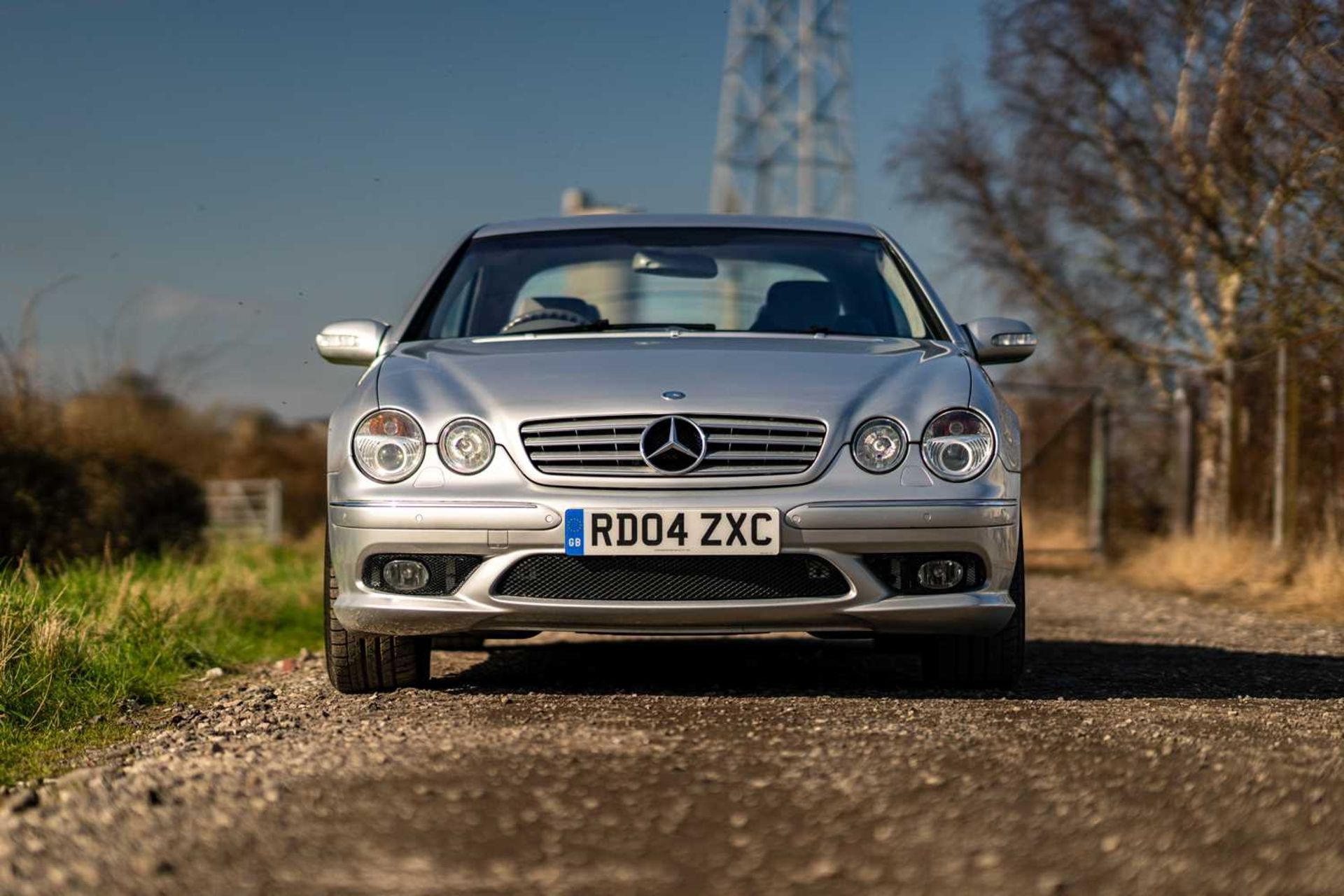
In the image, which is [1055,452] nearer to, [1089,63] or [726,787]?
[1089,63]

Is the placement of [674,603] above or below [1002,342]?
below

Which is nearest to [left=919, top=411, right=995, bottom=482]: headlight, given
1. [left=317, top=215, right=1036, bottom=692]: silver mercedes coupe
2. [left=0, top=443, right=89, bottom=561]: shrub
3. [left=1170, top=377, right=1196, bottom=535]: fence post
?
[left=317, top=215, right=1036, bottom=692]: silver mercedes coupe

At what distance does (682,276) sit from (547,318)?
2.20ft

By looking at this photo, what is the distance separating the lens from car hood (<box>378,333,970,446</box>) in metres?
4.67

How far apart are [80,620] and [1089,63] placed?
45.2 ft

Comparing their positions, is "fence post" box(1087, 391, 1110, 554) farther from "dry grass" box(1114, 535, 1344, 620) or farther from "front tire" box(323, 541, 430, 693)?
"front tire" box(323, 541, 430, 693)

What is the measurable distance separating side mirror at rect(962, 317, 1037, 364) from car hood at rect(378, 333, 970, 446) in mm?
467

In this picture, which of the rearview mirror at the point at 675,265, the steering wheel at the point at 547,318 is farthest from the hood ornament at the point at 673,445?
the rearview mirror at the point at 675,265

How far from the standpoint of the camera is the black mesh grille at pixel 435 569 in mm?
4656

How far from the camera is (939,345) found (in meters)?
5.37

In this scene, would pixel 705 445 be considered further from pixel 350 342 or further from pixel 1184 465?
pixel 1184 465

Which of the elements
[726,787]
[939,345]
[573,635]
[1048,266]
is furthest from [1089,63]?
[726,787]


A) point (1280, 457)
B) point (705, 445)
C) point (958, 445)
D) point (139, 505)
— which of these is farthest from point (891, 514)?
point (139, 505)

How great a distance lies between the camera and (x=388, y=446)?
473 cm
